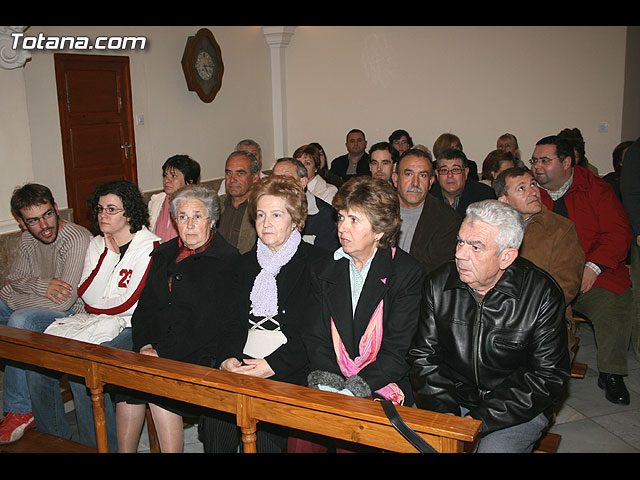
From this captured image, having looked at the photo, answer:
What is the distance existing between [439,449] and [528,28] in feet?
24.6

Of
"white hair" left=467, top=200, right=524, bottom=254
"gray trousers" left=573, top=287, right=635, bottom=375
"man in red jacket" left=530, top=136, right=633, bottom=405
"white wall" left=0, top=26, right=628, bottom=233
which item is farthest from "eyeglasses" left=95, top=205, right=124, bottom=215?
"white wall" left=0, top=26, right=628, bottom=233

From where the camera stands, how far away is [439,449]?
1806mm

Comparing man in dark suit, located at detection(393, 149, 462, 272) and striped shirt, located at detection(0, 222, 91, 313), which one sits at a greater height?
man in dark suit, located at detection(393, 149, 462, 272)

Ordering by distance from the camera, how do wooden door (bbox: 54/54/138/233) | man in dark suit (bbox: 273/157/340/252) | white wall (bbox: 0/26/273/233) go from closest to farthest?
1. man in dark suit (bbox: 273/157/340/252)
2. white wall (bbox: 0/26/273/233)
3. wooden door (bbox: 54/54/138/233)

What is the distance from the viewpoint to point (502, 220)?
2205mm

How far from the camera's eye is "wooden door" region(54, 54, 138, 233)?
5969mm

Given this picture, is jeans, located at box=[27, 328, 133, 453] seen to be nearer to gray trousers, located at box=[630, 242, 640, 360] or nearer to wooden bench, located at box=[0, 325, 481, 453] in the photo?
wooden bench, located at box=[0, 325, 481, 453]

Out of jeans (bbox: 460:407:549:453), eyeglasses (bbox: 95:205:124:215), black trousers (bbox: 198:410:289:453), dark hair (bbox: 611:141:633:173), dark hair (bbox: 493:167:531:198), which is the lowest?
black trousers (bbox: 198:410:289:453)

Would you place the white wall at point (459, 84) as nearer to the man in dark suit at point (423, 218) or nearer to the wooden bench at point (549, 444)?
the man in dark suit at point (423, 218)

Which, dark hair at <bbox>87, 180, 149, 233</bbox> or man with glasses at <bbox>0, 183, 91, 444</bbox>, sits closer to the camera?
dark hair at <bbox>87, 180, 149, 233</bbox>

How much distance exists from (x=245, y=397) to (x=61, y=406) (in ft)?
5.19

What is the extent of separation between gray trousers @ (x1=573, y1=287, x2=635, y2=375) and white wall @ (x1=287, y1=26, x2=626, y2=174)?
15.7ft

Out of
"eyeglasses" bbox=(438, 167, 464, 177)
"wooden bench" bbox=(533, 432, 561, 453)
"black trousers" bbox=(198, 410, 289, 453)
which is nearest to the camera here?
"black trousers" bbox=(198, 410, 289, 453)

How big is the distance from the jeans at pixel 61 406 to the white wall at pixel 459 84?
652 cm
